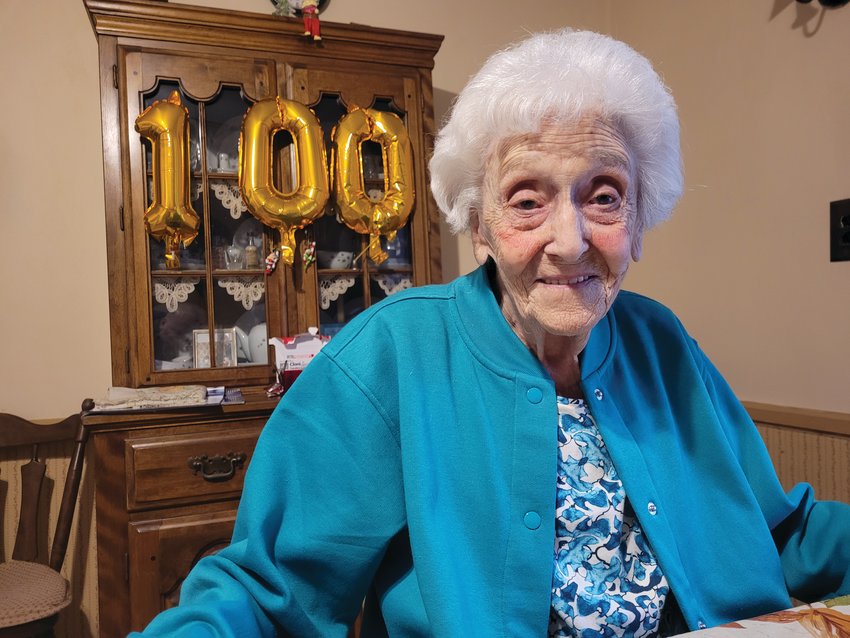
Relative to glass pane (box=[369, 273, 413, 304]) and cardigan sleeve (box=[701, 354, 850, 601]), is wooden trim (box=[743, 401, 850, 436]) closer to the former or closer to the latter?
cardigan sleeve (box=[701, 354, 850, 601])

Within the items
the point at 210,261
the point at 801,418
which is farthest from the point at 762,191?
the point at 210,261

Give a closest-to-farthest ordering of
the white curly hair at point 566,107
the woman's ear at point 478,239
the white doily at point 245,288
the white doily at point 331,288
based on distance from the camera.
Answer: the white curly hair at point 566,107 < the woman's ear at point 478,239 < the white doily at point 245,288 < the white doily at point 331,288

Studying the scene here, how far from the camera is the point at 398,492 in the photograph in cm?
83

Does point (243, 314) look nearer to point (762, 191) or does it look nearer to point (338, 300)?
point (338, 300)

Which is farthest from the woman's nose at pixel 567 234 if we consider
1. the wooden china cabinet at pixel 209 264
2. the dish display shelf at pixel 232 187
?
the dish display shelf at pixel 232 187

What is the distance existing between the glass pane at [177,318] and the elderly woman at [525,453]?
1.35 meters

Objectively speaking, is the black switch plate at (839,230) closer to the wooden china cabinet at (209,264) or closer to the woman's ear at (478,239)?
the wooden china cabinet at (209,264)

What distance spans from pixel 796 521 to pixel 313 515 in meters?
0.76

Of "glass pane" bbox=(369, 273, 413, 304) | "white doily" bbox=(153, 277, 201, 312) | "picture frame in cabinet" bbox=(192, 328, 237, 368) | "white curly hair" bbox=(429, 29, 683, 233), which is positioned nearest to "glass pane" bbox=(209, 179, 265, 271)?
"white doily" bbox=(153, 277, 201, 312)

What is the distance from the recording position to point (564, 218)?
827 millimetres

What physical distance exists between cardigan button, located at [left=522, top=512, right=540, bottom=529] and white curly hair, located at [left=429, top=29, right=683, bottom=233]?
1.50 ft

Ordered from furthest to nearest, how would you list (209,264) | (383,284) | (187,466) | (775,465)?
1. (383,284)
2. (775,465)
3. (209,264)
4. (187,466)

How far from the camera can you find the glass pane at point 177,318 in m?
2.03

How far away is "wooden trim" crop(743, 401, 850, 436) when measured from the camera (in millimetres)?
1890
